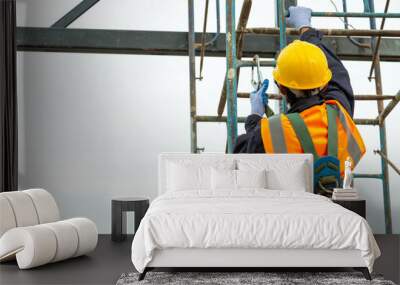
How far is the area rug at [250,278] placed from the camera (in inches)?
134

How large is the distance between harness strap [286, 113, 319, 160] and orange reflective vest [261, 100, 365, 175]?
0.07 ft

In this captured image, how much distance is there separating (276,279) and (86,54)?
4.11m

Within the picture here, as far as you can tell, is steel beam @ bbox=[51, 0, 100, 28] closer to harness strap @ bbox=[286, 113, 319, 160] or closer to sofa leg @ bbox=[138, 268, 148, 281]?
harness strap @ bbox=[286, 113, 319, 160]

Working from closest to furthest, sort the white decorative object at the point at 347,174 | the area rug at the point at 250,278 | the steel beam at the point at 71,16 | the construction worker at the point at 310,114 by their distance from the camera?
the area rug at the point at 250,278
the white decorative object at the point at 347,174
the construction worker at the point at 310,114
the steel beam at the point at 71,16

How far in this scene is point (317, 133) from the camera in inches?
176

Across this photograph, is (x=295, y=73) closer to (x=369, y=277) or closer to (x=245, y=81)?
(x=369, y=277)

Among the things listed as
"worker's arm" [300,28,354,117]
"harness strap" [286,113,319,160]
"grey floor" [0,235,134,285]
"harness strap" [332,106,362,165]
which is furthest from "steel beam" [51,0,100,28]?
"harness strap" [332,106,362,165]

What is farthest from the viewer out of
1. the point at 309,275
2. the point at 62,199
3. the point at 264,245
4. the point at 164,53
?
the point at 62,199

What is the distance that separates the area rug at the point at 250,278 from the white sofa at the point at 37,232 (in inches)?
23.6

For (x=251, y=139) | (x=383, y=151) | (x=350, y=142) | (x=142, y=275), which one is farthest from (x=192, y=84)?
(x=142, y=275)

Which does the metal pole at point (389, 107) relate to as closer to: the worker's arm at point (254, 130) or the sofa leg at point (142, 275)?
the worker's arm at point (254, 130)

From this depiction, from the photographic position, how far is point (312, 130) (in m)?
4.46

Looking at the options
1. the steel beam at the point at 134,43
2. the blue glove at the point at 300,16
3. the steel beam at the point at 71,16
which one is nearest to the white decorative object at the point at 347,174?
the blue glove at the point at 300,16

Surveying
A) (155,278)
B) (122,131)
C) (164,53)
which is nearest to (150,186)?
(122,131)
